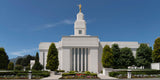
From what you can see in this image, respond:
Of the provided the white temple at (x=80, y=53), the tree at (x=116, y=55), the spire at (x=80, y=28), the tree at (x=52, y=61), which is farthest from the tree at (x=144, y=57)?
the tree at (x=52, y=61)

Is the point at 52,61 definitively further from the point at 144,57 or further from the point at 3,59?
the point at 144,57

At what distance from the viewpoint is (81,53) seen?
4412cm

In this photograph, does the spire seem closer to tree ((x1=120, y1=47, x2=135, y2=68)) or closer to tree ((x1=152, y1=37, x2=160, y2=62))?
tree ((x1=120, y1=47, x2=135, y2=68))

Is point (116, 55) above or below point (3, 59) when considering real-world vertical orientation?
above

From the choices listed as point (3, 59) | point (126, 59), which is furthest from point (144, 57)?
point (3, 59)

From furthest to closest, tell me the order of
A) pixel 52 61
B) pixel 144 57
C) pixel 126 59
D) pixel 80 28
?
pixel 80 28 < pixel 144 57 < pixel 126 59 < pixel 52 61

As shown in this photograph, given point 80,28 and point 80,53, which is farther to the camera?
point 80,28

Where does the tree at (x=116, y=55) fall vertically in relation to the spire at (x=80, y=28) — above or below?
below

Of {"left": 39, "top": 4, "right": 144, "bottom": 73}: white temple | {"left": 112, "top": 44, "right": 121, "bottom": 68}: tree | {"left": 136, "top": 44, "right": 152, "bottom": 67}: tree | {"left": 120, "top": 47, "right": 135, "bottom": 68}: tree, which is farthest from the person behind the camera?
{"left": 39, "top": 4, "right": 144, "bottom": 73}: white temple

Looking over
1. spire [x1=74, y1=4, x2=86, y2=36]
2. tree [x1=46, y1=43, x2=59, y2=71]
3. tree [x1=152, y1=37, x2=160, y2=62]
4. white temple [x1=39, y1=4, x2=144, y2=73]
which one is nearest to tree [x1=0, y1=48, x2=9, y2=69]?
white temple [x1=39, y1=4, x2=144, y2=73]

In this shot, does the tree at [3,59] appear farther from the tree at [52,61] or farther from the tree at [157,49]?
the tree at [157,49]

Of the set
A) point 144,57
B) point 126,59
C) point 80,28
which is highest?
point 80,28

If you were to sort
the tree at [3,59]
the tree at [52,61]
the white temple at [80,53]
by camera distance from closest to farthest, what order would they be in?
the tree at [52,61], the tree at [3,59], the white temple at [80,53]

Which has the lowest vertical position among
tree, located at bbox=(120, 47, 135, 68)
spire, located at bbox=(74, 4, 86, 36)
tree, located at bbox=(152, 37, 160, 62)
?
tree, located at bbox=(120, 47, 135, 68)
